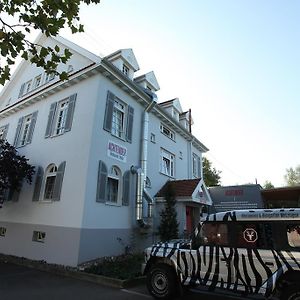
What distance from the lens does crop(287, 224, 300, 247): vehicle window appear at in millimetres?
5621

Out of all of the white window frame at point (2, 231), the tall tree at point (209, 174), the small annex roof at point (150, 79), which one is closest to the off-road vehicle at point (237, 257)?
the white window frame at point (2, 231)

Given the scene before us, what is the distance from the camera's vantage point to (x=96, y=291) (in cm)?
774

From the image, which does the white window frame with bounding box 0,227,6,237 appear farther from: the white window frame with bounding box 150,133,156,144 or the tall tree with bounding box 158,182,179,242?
the white window frame with bounding box 150,133,156,144

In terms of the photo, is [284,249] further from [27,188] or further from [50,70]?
[27,188]

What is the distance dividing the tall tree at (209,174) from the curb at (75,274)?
31.3 m

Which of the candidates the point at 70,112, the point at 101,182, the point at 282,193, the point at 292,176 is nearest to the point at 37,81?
the point at 70,112

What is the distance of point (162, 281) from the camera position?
6.83 metres

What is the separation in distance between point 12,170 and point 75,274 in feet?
20.1

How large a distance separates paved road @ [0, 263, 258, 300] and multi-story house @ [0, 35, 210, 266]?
185cm

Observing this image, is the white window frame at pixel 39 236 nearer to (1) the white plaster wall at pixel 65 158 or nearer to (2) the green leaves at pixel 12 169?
(1) the white plaster wall at pixel 65 158

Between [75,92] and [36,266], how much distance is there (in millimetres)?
8033

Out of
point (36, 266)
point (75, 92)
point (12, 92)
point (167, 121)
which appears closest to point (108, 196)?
point (36, 266)

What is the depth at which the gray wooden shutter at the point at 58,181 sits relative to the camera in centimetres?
1227

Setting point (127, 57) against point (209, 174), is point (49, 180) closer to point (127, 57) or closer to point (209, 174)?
point (127, 57)
